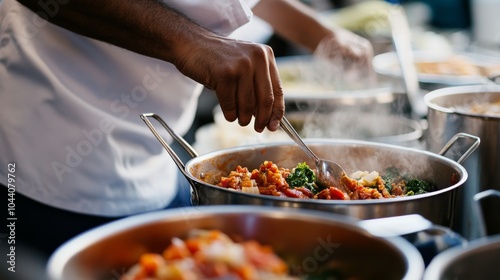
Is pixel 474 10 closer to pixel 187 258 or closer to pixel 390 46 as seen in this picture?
pixel 390 46

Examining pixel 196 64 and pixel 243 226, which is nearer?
pixel 243 226

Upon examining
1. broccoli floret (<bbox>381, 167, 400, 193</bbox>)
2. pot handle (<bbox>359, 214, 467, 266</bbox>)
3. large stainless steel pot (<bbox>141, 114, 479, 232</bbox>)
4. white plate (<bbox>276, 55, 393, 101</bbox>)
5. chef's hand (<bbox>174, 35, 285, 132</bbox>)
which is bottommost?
white plate (<bbox>276, 55, 393, 101</bbox>)

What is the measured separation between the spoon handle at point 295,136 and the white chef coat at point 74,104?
1.39 feet

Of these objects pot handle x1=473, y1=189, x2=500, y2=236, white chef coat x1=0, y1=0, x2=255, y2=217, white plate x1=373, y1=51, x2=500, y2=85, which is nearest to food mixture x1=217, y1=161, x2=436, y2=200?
pot handle x1=473, y1=189, x2=500, y2=236

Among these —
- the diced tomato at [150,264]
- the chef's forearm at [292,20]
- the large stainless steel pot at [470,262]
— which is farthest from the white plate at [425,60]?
the diced tomato at [150,264]

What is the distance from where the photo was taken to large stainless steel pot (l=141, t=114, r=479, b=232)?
3.60 feet

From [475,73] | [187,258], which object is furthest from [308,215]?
[475,73]

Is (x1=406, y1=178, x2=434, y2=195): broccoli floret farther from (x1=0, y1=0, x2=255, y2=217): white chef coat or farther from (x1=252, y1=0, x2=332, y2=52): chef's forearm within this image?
(x1=252, y1=0, x2=332, y2=52): chef's forearm

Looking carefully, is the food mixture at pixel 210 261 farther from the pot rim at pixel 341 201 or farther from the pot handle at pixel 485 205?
the pot handle at pixel 485 205

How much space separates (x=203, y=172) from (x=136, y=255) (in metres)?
0.51

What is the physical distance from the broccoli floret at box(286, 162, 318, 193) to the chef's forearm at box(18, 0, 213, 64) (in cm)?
38

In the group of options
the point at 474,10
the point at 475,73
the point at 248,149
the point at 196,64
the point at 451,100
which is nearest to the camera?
the point at 196,64

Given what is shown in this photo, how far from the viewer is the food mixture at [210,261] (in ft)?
2.82

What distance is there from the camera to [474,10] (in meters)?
6.99
